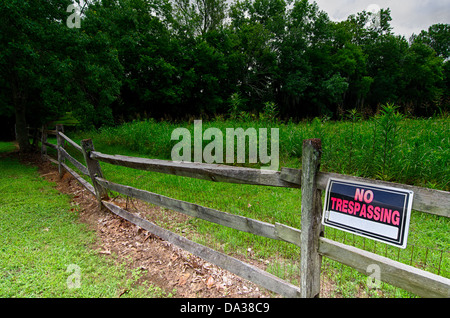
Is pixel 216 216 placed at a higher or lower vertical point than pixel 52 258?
higher

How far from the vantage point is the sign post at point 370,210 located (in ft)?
4.58

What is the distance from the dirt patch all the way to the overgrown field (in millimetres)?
379

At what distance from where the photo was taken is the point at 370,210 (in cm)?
153

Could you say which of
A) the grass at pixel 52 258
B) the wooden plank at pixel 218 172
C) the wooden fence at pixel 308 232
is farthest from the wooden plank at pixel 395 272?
the grass at pixel 52 258

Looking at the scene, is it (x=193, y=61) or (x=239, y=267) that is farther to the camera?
(x=193, y=61)

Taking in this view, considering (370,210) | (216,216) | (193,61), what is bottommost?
(216,216)

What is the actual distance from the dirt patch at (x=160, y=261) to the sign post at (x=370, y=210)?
1248 mm

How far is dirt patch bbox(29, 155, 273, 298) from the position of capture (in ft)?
8.14

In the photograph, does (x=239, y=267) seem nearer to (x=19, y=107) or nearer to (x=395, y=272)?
(x=395, y=272)

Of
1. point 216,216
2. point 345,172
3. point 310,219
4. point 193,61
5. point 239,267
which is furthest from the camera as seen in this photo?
point 193,61

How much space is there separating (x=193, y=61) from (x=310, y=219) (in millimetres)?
24224

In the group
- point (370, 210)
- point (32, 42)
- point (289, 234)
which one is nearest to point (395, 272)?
point (370, 210)

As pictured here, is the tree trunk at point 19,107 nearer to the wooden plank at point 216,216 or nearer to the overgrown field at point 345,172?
the overgrown field at point 345,172
